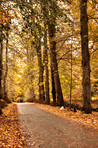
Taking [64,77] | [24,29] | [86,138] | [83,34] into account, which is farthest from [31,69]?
[86,138]

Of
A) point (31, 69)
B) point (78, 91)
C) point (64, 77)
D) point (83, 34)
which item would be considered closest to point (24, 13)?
point (83, 34)

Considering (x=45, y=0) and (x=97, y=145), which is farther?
(x=45, y=0)

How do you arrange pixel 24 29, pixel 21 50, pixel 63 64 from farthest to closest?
1. pixel 63 64
2. pixel 21 50
3. pixel 24 29

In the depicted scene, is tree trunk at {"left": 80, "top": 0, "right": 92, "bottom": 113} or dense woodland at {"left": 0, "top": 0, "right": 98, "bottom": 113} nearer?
dense woodland at {"left": 0, "top": 0, "right": 98, "bottom": 113}

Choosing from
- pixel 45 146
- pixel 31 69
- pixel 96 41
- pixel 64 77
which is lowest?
pixel 45 146

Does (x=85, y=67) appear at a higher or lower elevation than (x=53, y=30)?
lower

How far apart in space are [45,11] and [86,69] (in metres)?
5.39

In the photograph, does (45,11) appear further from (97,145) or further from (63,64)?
(63,64)

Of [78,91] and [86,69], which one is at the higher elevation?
[86,69]

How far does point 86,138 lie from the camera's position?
173 inches

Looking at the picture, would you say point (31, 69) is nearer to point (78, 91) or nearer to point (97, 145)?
point (78, 91)

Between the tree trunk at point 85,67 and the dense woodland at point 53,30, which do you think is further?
the tree trunk at point 85,67

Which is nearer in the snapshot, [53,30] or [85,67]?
[85,67]

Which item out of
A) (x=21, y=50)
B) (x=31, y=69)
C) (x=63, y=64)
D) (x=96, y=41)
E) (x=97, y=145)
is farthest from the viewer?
(x=31, y=69)
